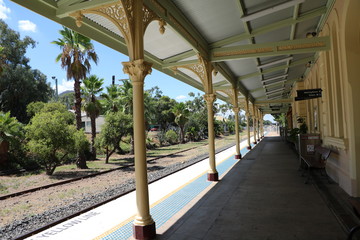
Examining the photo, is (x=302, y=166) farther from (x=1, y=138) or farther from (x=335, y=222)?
(x=1, y=138)

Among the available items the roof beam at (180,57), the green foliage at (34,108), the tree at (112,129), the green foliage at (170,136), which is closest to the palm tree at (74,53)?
the tree at (112,129)

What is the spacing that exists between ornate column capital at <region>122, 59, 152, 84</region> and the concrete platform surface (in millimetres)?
2434

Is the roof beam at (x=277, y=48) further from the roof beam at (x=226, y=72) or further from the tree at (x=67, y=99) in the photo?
the tree at (x=67, y=99)

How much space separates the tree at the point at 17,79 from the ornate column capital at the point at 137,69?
81.3 feet

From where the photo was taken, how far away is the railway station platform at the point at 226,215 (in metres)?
3.88

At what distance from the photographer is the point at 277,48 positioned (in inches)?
260

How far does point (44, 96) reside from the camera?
89.8 feet

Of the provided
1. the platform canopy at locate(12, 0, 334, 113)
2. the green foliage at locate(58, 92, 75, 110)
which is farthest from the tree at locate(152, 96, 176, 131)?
the platform canopy at locate(12, 0, 334, 113)

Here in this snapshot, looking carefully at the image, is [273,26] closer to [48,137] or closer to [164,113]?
[48,137]

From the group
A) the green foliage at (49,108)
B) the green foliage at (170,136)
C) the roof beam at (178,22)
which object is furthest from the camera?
the green foliage at (170,136)

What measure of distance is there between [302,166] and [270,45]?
4.89 meters

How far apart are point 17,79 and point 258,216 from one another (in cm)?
2719

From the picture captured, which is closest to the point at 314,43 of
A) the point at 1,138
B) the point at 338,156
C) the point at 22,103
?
the point at 338,156

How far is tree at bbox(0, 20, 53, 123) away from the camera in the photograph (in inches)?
964
